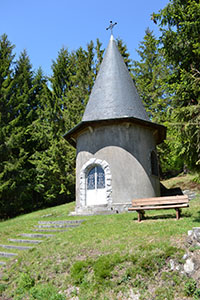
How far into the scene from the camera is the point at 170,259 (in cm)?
506

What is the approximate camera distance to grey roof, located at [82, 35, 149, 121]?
13164 mm

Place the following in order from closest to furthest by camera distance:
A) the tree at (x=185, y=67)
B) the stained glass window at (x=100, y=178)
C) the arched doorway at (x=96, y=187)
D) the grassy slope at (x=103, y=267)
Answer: the grassy slope at (x=103, y=267) → the tree at (x=185, y=67) → the arched doorway at (x=96, y=187) → the stained glass window at (x=100, y=178)

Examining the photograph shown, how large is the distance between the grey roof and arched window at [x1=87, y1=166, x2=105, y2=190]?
104 inches

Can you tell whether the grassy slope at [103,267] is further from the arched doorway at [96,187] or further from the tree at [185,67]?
the arched doorway at [96,187]

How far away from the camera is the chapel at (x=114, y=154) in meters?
12.4

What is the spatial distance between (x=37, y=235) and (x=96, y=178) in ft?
14.5

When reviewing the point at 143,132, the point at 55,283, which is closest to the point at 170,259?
the point at 55,283

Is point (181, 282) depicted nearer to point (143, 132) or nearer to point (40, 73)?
point (143, 132)

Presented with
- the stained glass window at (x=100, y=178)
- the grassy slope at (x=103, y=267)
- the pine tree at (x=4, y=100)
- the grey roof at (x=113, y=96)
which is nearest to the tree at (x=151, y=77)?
the grey roof at (x=113, y=96)

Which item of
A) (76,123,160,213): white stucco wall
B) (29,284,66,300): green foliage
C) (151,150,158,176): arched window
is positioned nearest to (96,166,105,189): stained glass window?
(76,123,160,213): white stucco wall

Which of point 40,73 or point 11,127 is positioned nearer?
point 11,127

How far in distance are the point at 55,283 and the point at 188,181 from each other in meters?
13.7

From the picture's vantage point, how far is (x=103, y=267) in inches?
209

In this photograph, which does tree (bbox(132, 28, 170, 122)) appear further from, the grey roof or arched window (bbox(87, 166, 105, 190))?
arched window (bbox(87, 166, 105, 190))
